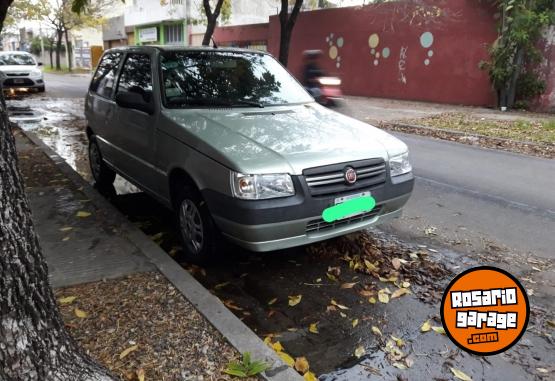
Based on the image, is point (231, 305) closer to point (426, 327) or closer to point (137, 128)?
point (426, 327)

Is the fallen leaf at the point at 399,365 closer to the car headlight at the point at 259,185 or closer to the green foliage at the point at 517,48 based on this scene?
the car headlight at the point at 259,185

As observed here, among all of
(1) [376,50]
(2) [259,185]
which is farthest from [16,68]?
(2) [259,185]

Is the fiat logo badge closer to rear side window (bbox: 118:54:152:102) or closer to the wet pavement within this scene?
the wet pavement

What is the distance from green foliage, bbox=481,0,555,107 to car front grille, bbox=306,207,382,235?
41.8ft

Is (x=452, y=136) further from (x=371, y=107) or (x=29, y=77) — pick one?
(x=29, y=77)

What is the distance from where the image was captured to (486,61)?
53.2ft

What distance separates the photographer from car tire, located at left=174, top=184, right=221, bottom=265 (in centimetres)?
395

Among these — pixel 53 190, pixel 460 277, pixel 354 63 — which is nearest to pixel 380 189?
pixel 460 277

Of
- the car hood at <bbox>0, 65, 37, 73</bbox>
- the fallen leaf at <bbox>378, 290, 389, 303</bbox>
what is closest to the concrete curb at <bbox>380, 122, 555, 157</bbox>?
the fallen leaf at <bbox>378, 290, 389, 303</bbox>

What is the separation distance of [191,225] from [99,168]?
2921mm

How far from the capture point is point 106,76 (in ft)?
19.8

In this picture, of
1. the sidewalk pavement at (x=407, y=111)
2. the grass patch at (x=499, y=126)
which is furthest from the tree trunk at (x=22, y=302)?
the sidewalk pavement at (x=407, y=111)

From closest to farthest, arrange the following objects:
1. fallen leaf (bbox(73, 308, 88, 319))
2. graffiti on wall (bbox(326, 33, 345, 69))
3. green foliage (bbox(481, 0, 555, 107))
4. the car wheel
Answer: fallen leaf (bbox(73, 308, 88, 319)), the car wheel, green foliage (bbox(481, 0, 555, 107)), graffiti on wall (bbox(326, 33, 345, 69))
